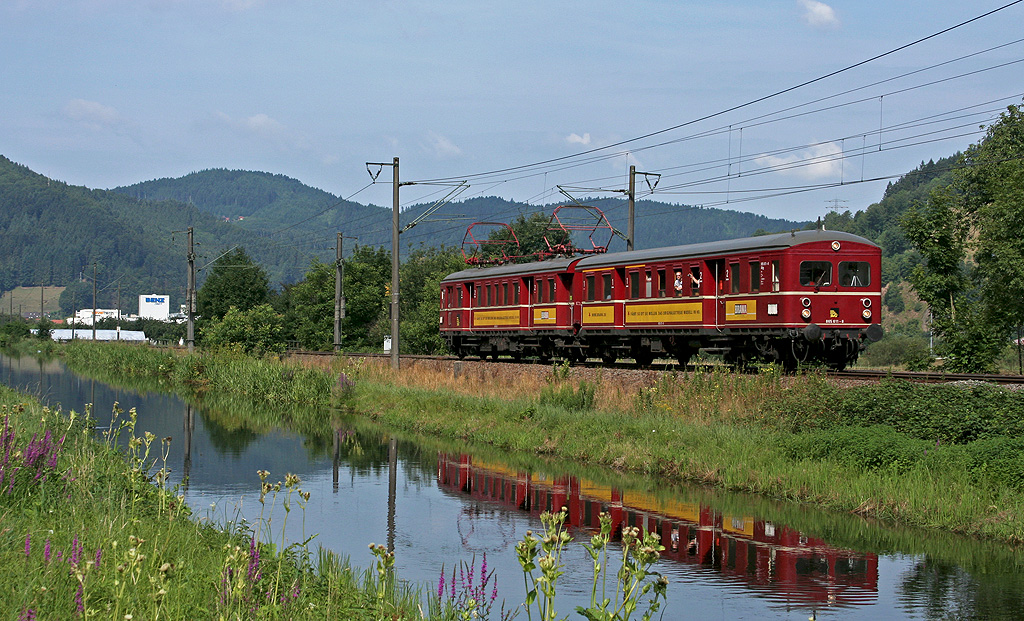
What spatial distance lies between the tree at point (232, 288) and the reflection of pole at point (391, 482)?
8564 cm

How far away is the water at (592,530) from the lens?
424 inches

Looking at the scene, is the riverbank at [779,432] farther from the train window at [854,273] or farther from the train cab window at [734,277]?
the train window at [854,273]

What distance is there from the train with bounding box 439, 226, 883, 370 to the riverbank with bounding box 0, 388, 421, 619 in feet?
53.2

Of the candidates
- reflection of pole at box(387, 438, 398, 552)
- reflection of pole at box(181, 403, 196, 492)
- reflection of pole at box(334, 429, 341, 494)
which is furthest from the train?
reflection of pole at box(181, 403, 196, 492)

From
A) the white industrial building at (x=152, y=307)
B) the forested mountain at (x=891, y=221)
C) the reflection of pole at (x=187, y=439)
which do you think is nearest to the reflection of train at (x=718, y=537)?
the reflection of pole at (x=187, y=439)

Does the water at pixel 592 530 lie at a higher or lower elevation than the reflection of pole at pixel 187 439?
lower

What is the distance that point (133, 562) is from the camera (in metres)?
5.16

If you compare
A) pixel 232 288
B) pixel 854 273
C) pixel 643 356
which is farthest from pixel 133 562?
pixel 232 288

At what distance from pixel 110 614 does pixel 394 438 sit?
18.8 metres

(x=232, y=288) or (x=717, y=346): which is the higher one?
(x=232, y=288)

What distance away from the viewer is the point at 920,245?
39.6 meters

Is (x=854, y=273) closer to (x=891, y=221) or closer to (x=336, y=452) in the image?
(x=336, y=452)

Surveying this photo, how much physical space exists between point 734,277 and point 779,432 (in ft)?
27.1

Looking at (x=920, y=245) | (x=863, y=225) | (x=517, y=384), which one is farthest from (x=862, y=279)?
(x=863, y=225)
